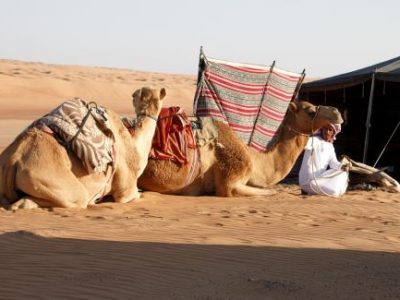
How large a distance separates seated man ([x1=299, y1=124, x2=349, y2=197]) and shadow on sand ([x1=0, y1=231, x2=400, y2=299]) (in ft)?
14.7

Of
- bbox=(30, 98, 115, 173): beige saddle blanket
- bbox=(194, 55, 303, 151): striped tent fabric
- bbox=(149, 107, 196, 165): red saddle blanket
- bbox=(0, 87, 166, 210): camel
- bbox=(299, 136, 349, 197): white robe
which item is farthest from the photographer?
bbox=(299, 136, 349, 197): white robe

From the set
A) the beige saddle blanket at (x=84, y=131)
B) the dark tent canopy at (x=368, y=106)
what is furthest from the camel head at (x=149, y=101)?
the dark tent canopy at (x=368, y=106)

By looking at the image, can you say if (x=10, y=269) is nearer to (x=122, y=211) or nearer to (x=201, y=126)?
(x=122, y=211)

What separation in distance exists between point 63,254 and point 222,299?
1594 millimetres

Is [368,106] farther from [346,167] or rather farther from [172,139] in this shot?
[172,139]

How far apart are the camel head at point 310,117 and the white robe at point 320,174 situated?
7.1 inches

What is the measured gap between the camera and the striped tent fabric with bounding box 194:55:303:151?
10.4 metres

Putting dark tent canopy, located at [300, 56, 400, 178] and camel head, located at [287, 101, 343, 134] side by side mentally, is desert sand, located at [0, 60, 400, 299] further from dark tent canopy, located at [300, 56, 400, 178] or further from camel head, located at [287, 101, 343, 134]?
dark tent canopy, located at [300, 56, 400, 178]

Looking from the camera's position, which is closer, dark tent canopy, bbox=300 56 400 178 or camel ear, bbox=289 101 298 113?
→ camel ear, bbox=289 101 298 113

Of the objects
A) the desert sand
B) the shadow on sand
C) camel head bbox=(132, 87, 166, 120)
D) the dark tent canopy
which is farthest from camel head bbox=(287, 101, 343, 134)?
the shadow on sand

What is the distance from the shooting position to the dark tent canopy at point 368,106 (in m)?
12.9

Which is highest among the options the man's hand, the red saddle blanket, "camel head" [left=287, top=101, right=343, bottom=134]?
"camel head" [left=287, top=101, right=343, bottom=134]

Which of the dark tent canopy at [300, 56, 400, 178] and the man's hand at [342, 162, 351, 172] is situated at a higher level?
the dark tent canopy at [300, 56, 400, 178]

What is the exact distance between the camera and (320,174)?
10.6 metres
